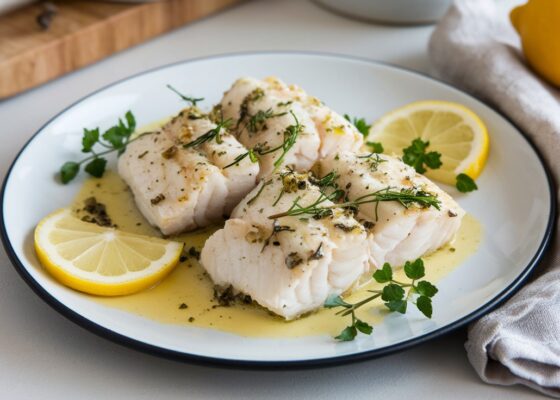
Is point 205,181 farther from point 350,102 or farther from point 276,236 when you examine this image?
point 350,102

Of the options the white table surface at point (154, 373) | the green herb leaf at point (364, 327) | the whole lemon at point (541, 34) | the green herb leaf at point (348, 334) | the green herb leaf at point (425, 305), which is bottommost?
the white table surface at point (154, 373)

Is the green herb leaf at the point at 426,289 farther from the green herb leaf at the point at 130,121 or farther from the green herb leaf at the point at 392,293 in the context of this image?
the green herb leaf at the point at 130,121

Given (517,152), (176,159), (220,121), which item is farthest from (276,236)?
(517,152)

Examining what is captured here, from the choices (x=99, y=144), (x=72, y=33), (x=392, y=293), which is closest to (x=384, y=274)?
(x=392, y=293)

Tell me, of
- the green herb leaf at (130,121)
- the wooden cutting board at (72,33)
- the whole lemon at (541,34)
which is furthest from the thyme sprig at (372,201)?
the wooden cutting board at (72,33)

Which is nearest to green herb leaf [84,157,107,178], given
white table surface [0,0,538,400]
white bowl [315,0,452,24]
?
white table surface [0,0,538,400]

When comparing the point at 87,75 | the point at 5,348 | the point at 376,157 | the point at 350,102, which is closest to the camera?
the point at 5,348

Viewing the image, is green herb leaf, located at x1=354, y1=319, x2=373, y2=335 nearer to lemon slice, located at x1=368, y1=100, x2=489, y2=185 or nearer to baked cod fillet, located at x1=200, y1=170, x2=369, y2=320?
baked cod fillet, located at x1=200, y1=170, x2=369, y2=320
